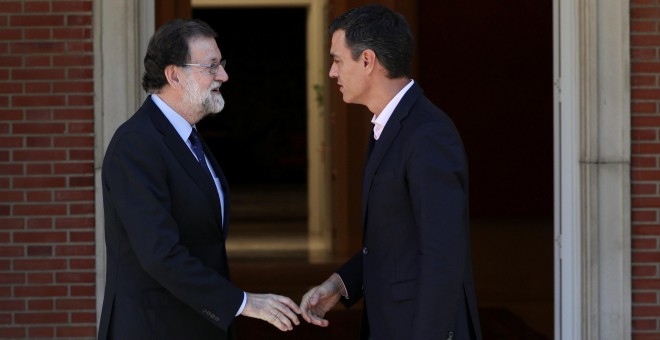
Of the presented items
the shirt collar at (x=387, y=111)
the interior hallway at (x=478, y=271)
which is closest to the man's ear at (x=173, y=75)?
the shirt collar at (x=387, y=111)

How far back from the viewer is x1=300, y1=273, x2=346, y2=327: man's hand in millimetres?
3559

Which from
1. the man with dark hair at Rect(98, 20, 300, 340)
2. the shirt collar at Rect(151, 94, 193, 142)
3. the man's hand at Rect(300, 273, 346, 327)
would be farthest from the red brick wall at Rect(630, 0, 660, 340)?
the shirt collar at Rect(151, 94, 193, 142)

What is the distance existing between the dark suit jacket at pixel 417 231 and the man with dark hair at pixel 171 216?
293 mm

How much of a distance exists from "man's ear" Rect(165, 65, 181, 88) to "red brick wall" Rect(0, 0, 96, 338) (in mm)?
2219

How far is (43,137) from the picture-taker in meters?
5.51

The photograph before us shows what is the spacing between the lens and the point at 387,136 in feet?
10.7

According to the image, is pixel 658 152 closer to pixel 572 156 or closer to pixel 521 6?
pixel 572 156

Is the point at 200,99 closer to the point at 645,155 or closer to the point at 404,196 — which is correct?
the point at 404,196

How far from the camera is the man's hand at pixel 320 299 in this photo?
3.56 metres

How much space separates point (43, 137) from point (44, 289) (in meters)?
0.71

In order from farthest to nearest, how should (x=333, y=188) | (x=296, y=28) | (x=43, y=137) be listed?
(x=296, y=28) → (x=333, y=188) → (x=43, y=137)

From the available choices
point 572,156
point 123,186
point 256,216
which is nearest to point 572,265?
point 572,156

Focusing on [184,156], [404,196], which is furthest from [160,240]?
[404,196]

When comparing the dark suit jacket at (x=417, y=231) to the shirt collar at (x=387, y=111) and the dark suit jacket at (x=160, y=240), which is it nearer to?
the shirt collar at (x=387, y=111)
